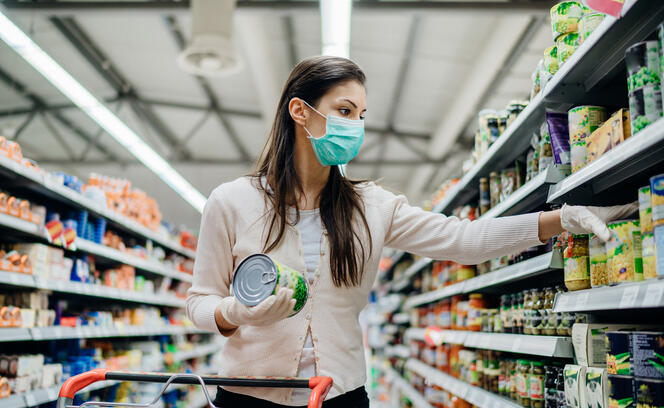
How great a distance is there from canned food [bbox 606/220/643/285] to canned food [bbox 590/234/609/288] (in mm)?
116

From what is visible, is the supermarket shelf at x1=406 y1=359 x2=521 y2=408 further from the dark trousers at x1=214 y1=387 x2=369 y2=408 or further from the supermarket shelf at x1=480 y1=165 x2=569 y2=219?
the dark trousers at x1=214 y1=387 x2=369 y2=408

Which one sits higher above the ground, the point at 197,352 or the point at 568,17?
the point at 568,17

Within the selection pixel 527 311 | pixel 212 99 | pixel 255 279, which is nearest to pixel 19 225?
pixel 255 279

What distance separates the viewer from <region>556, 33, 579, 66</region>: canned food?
6.91 feet

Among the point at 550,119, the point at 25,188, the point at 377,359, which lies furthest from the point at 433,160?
the point at 550,119

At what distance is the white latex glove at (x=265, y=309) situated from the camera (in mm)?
1509

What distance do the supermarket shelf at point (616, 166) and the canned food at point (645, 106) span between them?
45 millimetres

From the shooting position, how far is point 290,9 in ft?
21.2

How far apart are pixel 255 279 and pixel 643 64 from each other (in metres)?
1.14

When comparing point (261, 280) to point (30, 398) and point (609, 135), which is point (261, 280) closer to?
point (609, 135)

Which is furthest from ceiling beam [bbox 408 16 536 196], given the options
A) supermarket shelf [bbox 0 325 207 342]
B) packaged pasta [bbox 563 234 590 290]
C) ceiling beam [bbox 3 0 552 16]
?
packaged pasta [bbox 563 234 590 290]

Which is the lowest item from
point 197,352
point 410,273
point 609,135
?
point 197,352

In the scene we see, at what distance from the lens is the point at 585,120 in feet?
6.53

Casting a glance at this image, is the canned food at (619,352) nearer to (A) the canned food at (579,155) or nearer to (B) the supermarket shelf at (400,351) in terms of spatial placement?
(A) the canned food at (579,155)
